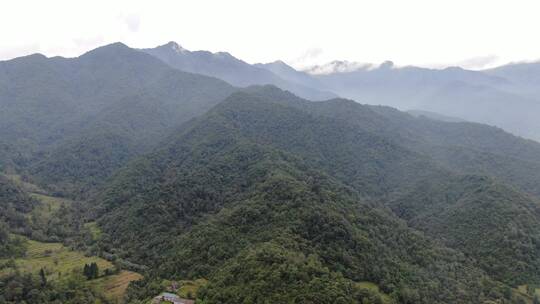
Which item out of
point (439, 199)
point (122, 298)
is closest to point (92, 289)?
point (122, 298)

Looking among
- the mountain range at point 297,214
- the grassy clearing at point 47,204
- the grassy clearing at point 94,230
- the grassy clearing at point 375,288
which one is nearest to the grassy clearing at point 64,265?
the mountain range at point 297,214

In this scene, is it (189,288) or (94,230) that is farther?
(94,230)

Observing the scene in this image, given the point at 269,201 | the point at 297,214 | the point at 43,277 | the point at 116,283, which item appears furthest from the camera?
the point at 269,201

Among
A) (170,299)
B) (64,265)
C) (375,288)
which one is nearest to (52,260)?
(64,265)

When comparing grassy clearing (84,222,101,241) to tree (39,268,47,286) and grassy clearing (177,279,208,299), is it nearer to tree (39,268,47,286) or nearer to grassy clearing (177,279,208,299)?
tree (39,268,47,286)

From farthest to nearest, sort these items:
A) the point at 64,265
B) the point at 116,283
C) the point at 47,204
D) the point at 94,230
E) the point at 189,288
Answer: the point at 47,204
the point at 94,230
the point at 64,265
the point at 116,283
the point at 189,288

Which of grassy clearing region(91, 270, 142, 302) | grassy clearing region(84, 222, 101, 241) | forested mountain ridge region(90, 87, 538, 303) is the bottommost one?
grassy clearing region(91, 270, 142, 302)

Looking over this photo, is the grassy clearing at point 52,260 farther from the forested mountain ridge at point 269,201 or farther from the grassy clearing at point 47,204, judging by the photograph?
the grassy clearing at point 47,204

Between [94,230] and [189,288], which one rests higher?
[189,288]

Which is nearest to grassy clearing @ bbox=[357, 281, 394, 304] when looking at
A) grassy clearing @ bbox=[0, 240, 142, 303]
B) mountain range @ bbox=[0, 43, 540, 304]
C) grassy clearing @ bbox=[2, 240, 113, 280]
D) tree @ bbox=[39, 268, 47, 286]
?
mountain range @ bbox=[0, 43, 540, 304]

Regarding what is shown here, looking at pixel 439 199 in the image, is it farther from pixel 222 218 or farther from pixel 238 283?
pixel 238 283

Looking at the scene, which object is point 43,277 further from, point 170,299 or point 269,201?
point 269,201

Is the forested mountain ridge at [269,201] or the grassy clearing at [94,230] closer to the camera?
the forested mountain ridge at [269,201]
